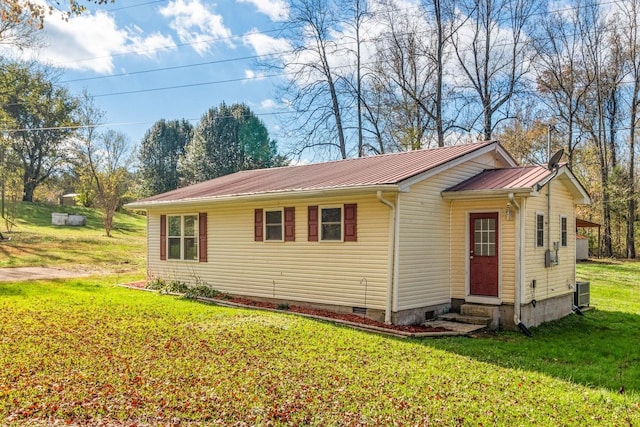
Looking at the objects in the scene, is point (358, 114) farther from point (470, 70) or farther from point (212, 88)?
point (212, 88)

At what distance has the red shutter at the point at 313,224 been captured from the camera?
34.0ft

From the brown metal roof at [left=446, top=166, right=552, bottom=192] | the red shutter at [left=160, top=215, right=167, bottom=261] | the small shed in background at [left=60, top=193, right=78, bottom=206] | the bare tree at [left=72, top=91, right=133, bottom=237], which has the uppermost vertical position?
the bare tree at [left=72, top=91, right=133, bottom=237]

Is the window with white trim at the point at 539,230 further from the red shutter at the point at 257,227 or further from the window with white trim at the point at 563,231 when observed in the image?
the red shutter at the point at 257,227

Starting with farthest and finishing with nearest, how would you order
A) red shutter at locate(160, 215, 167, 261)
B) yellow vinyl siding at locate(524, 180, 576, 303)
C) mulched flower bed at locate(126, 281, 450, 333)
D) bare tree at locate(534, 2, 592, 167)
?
bare tree at locate(534, 2, 592, 167) → red shutter at locate(160, 215, 167, 261) → yellow vinyl siding at locate(524, 180, 576, 303) → mulched flower bed at locate(126, 281, 450, 333)

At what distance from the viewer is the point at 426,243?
9.84 m

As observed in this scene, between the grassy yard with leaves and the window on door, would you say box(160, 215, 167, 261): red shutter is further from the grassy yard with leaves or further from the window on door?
the window on door

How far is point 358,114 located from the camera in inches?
1002

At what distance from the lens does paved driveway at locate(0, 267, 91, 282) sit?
15.3m

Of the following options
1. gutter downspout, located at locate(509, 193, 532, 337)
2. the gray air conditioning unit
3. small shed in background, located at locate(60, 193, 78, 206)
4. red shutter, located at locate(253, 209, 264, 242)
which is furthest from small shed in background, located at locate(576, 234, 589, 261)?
small shed in background, located at locate(60, 193, 78, 206)

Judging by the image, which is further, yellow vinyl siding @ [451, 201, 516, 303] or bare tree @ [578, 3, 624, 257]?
bare tree @ [578, 3, 624, 257]

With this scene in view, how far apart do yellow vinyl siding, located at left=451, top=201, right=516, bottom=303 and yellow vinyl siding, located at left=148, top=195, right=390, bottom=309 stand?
194 cm

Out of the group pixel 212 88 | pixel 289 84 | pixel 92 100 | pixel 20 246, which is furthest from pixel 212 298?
pixel 92 100

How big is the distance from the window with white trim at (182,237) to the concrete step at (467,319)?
6.70m

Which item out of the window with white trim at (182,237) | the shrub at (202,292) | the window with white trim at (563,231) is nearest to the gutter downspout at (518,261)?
the window with white trim at (563,231)
